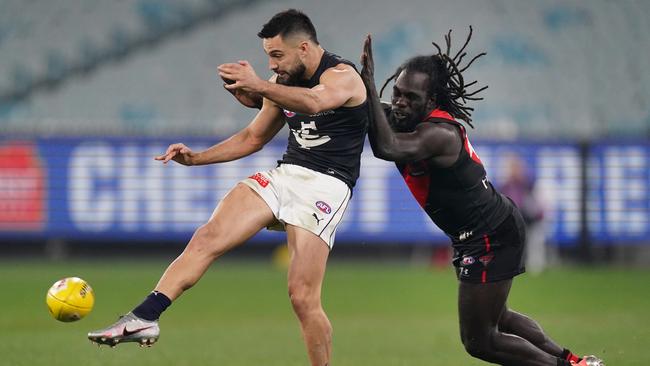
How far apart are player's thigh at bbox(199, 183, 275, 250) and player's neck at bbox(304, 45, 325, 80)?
2.92 feet

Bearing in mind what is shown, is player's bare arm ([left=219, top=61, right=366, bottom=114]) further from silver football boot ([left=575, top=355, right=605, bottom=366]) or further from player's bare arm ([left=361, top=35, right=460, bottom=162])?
silver football boot ([left=575, top=355, right=605, bottom=366])

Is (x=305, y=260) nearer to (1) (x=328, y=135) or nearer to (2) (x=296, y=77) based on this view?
(1) (x=328, y=135)

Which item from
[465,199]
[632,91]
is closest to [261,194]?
[465,199]

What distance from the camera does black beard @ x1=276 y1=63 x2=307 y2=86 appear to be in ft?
26.2

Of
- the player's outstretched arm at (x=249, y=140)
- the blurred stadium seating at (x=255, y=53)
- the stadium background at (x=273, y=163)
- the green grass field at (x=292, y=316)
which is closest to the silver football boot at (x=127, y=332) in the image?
the player's outstretched arm at (x=249, y=140)

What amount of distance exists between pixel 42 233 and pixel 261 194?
1386 centimetres

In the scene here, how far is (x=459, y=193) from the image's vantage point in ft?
26.4

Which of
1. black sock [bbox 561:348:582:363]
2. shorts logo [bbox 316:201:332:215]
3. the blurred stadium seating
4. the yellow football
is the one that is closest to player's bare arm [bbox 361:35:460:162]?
shorts logo [bbox 316:201:332:215]

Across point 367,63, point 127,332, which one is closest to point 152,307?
point 127,332

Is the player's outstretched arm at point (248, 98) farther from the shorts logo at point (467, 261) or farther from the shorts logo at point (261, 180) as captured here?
the shorts logo at point (467, 261)

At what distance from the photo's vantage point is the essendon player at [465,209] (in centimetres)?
796

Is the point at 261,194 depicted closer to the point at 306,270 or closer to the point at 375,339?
the point at 306,270

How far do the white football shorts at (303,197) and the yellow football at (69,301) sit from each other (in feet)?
4.34

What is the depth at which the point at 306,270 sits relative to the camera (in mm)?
7812
